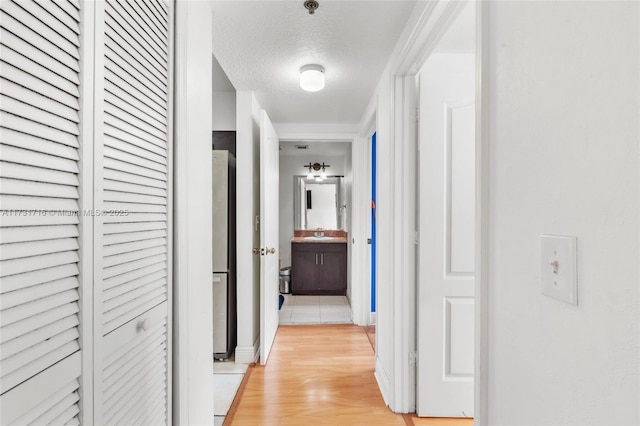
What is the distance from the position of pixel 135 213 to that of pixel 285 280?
171 inches

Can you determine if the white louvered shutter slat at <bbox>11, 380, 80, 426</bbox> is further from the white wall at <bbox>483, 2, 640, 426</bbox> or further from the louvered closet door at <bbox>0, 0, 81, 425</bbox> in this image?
the white wall at <bbox>483, 2, 640, 426</bbox>

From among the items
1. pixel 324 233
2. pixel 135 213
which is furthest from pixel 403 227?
→ pixel 324 233

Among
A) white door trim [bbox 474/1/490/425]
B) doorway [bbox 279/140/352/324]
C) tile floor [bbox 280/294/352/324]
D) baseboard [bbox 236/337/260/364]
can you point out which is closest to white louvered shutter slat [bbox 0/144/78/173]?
white door trim [bbox 474/1/490/425]

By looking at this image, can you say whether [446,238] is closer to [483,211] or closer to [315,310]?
[483,211]

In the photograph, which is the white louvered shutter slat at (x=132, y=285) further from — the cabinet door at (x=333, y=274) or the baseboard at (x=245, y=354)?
the cabinet door at (x=333, y=274)

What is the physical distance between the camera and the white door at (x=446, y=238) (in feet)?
6.82

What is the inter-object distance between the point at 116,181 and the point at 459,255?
180 cm

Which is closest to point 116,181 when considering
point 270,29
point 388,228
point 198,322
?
point 198,322

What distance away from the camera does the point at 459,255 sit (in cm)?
209

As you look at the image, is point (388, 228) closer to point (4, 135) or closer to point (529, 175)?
point (529, 175)

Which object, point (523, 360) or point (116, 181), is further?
point (116, 181)

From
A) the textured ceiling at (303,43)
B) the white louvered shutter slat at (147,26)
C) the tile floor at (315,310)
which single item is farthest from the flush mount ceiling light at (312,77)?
the tile floor at (315,310)

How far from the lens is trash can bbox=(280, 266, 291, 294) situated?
531cm

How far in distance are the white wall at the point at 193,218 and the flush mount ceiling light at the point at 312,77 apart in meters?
0.81
